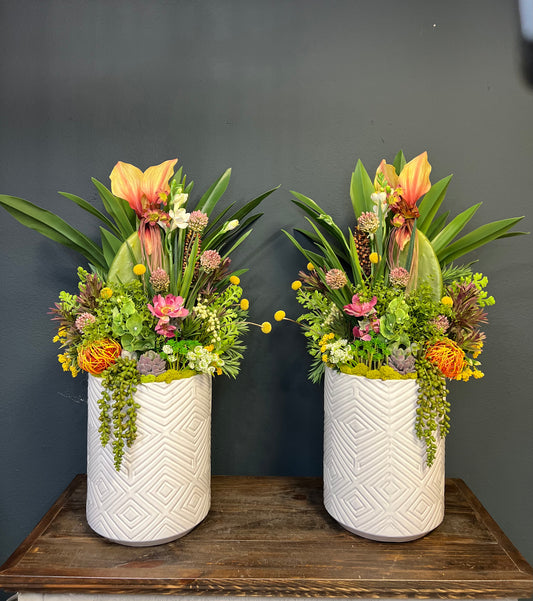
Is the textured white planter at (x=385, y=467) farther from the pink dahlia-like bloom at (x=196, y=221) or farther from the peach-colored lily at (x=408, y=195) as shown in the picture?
the pink dahlia-like bloom at (x=196, y=221)

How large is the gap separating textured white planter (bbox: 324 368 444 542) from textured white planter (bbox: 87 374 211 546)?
30 cm

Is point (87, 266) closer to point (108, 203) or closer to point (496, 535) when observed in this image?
point (108, 203)

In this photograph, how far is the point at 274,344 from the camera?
3.68ft

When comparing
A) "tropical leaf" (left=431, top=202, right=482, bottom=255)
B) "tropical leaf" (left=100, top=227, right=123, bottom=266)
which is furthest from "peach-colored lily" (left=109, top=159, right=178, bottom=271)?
"tropical leaf" (left=431, top=202, right=482, bottom=255)

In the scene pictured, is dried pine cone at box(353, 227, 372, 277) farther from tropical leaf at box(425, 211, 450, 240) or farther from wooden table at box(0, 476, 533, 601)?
wooden table at box(0, 476, 533, 601)

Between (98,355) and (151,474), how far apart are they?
0.78ft

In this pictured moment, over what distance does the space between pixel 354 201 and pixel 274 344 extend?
0.41m

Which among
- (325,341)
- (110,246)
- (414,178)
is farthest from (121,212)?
(414,178)

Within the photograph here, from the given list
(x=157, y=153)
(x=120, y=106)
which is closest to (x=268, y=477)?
(x=157, y=153)

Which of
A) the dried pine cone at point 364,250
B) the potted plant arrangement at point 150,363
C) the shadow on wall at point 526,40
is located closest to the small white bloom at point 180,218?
the potted plant arrangement at point 150,363

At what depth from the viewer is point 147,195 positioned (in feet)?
2.89

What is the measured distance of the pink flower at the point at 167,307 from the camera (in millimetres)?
788

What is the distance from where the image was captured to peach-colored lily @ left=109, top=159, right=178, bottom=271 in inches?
34.2

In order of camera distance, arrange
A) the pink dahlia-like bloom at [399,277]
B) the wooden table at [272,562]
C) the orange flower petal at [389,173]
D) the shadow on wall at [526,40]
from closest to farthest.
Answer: the wooden table at [272,562]
the pink dahlia-like bloom at [399,277]
the orange flower petal at [389,173]
the shadow on wall at [526,40]
